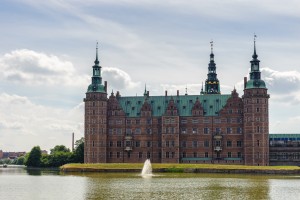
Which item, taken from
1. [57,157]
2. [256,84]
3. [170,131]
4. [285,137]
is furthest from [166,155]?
[57,157]

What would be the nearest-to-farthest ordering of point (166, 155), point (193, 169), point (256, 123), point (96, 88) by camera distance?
point (193, 169), point (256, 123), point (166, 155), point (96, 88)

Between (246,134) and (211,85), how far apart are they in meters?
37.7

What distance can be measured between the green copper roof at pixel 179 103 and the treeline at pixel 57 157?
1858cm

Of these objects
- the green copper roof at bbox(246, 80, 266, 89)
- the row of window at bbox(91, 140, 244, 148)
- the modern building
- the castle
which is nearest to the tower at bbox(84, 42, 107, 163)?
the castle

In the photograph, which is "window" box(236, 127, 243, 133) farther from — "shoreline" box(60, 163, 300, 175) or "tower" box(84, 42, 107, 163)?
"tower" box(84, 42, 107, 163)

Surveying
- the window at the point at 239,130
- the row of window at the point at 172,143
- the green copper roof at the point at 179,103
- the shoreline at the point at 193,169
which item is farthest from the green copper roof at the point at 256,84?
the shoreline at the point at 193,169

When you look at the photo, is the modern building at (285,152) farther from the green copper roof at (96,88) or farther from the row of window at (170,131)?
the green copper roof at (96,88)

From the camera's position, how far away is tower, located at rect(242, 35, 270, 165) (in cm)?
12888

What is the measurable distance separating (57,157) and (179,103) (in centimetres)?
3908

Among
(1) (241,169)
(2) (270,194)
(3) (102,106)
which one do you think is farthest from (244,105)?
(2) (270,194)

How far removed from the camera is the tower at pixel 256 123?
12888cm

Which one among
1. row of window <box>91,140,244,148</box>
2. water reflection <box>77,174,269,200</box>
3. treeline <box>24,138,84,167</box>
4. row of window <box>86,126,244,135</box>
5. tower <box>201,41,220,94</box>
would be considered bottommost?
water reflection <box>77,174,269,200</box>

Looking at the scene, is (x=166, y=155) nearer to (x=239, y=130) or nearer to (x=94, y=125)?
(x=239, y=130)

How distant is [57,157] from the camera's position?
156 metres
